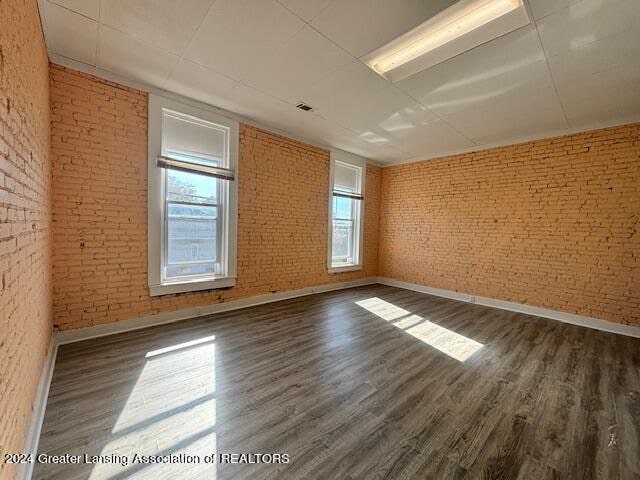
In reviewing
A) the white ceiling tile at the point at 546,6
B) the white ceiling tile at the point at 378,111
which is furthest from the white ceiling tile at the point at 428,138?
the white ceiling tile at the point at 546,6

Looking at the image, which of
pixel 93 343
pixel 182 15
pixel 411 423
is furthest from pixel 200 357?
pixel 182 15

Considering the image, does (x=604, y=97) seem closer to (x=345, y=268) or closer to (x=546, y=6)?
(x=546, y=6)

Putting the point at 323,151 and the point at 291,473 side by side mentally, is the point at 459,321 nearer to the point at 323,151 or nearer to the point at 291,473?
the point at 291,473

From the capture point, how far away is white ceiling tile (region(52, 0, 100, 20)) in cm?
216

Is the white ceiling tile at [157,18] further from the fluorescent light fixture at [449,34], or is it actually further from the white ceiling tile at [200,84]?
the fluorescent light fixture at [449,34]

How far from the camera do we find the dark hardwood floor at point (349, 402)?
1.58m

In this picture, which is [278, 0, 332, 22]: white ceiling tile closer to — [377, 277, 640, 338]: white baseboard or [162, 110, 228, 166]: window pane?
[162, 110, 228, 166]: window pane

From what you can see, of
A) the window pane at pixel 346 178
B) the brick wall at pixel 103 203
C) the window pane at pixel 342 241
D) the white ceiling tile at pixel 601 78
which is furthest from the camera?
the window pane at pixel 342 241

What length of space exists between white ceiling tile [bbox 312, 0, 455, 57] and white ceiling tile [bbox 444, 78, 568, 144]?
1677 millimetres

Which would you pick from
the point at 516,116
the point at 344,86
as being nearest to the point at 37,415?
the point at 344,86

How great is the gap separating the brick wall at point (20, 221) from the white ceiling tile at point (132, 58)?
1.69 ft

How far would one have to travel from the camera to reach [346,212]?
21.3ft

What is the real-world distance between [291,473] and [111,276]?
10.1 ft

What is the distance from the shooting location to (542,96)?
10.9 feet
